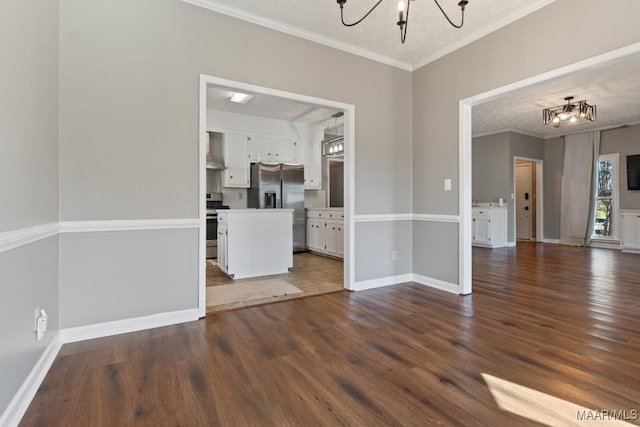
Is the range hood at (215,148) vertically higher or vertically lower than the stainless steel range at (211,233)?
higher

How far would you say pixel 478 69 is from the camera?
3148 millimetres

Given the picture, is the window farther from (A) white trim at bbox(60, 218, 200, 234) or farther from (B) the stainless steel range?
(A) white trim at bbox(60, 218, 200, 234)

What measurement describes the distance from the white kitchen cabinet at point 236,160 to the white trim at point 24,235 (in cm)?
400

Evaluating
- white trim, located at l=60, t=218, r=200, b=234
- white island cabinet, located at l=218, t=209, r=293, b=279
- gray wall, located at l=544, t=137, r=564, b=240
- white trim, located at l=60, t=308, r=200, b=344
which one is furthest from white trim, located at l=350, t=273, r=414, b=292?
gray wall, located at l=544, t=137, r=564, b=240

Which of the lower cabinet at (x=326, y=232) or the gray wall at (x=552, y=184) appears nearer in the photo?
the lower cabinet at (x=326, y=232)

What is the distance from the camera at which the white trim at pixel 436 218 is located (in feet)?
11.1

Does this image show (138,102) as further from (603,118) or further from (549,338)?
(603,118)

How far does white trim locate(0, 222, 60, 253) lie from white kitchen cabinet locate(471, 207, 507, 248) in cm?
715

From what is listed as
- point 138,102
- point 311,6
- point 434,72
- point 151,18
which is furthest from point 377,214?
point 151,18

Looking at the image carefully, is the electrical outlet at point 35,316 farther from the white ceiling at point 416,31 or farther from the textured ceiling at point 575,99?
the textured ceiling at point 575,99

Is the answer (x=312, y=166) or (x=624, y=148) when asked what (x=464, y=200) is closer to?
(x=312, y=166)

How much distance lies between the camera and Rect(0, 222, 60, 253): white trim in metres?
1.25

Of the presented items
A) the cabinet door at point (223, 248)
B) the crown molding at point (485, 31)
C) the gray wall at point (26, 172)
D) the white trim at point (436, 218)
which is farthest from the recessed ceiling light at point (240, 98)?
the white trim at point (436, 218)

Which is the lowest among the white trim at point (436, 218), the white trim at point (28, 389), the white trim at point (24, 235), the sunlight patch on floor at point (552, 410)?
the sunlight patch on floor at point (552, 410)
